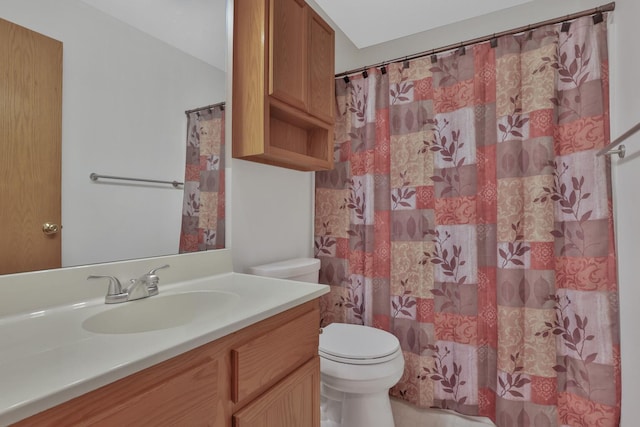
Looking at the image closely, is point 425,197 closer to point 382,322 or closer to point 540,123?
point 540,123

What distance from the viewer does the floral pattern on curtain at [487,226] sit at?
4.42 feet

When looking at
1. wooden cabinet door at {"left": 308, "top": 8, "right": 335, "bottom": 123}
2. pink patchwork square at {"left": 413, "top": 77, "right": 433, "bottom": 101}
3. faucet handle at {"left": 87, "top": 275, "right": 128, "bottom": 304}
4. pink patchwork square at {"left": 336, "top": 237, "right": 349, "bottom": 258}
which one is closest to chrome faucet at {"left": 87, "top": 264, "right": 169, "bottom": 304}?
faucet handle at {"left": 87, "top": 275, "right": 128, "bottom": 304}

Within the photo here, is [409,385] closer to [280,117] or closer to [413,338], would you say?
[413,338]

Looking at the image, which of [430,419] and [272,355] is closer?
[272,355]

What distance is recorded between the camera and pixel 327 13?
6.17 feet

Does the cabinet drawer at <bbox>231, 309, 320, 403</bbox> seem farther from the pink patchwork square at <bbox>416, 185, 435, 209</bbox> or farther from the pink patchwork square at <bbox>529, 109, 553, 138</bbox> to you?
the pink patchwork square at <bbox>529, 109, 553, 138</bbox>

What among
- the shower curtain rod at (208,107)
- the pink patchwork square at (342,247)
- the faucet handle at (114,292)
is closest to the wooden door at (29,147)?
the faucet handle at (114,292)

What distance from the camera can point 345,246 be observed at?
193cm

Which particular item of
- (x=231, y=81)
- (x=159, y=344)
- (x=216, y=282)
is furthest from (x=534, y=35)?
(x=159, y=344)

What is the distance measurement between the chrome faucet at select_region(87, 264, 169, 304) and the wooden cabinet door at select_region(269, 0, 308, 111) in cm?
84

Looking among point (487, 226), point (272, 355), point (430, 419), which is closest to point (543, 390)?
point (430, 419)

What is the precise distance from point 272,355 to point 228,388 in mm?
145

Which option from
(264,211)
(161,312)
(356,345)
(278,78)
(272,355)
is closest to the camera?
(272,355)

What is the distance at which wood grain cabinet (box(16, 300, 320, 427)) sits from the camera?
50 centimetres
